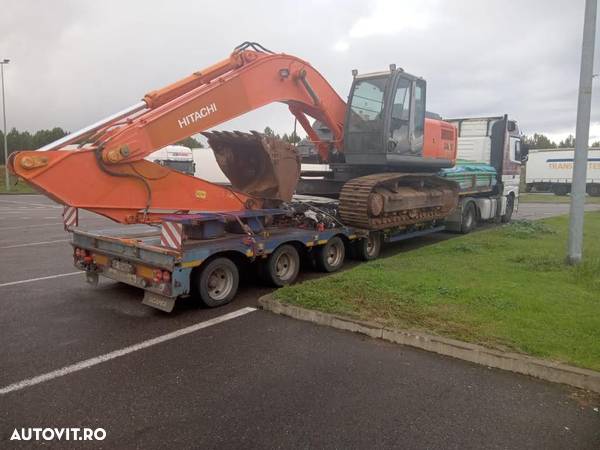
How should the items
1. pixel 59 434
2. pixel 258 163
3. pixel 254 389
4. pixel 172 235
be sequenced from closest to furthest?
pixel 59 434, pixel 254 389, pixel 172 235, pixel 258 163

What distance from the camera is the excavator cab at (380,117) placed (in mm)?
9000

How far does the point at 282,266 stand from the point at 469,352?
138 inches

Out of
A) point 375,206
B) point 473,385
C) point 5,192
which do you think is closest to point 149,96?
point 375,206

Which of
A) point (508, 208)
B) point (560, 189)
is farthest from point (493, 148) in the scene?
point (560, 189)

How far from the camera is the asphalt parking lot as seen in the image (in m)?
3.28

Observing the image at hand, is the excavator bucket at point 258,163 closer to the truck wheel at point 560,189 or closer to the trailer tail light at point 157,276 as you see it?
the trailer tail light at point 157,276

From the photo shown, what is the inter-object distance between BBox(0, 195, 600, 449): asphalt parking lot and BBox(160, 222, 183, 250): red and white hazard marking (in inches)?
36.4

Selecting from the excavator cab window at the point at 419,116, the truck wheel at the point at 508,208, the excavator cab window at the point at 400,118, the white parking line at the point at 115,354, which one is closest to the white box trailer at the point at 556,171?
the truck wheel at the point at 508,208

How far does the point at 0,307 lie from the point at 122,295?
1503 millimetres

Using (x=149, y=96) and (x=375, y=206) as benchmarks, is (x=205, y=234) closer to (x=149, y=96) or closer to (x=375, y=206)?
(x=149, y=96)

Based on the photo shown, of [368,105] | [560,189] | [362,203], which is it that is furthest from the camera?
[560,189]

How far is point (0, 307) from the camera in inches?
243

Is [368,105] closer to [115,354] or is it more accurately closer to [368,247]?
[368,247]

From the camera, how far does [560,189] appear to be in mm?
40719
